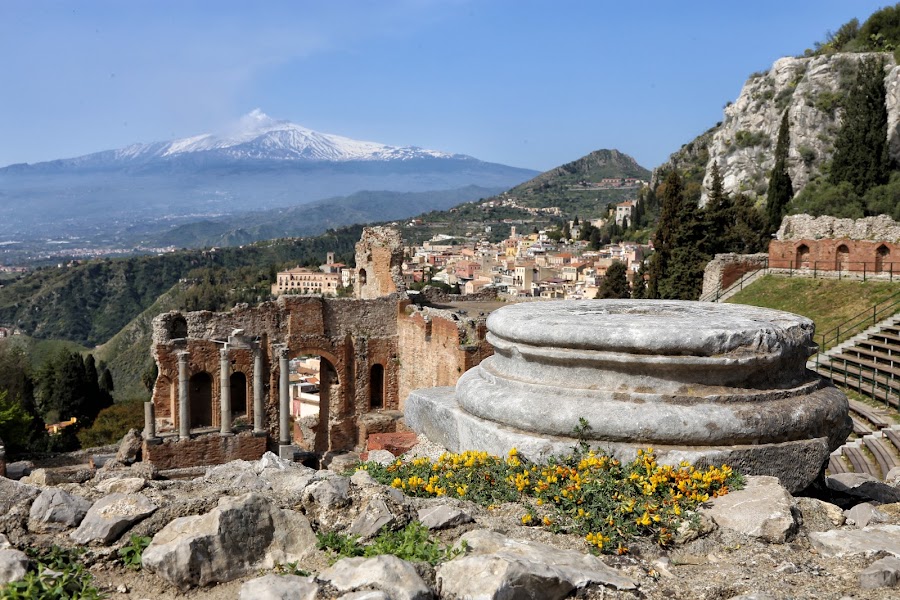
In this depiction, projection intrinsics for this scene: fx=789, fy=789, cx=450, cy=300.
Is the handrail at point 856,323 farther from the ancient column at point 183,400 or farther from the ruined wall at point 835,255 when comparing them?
the ancient column at point 183,400

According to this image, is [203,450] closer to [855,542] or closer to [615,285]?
[855,542]

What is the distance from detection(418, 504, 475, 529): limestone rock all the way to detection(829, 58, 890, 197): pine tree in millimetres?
46201

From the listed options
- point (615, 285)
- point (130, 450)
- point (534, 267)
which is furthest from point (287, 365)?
point (534, 267)

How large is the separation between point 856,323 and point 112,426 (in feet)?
104

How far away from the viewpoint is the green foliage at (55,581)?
288 cm

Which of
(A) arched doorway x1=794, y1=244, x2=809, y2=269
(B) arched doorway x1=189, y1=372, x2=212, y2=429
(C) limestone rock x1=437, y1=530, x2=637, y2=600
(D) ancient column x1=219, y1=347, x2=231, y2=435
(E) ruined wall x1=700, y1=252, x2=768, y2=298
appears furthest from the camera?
(A) arched doorway x1=794, y1=244, x2=809, y2=269

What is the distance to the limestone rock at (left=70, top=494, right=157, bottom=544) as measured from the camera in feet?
11.1

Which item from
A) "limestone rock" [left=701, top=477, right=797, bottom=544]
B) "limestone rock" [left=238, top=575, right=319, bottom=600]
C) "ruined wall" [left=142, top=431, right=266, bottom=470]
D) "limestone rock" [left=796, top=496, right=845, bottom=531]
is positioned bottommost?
"ruined wall" [left=142, top=431, right=266, bottom=470]

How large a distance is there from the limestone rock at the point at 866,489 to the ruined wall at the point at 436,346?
39.9 ft

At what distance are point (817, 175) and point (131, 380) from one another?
62029 mm

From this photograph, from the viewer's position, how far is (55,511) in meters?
3.51

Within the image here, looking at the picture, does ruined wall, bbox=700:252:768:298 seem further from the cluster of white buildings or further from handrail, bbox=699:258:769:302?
the cluster of white buildings

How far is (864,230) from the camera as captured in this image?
29312mm

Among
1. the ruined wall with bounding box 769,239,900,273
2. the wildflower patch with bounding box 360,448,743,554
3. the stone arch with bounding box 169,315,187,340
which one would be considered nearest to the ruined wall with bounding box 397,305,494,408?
the stone arch with bounding box 169,315,187,340
